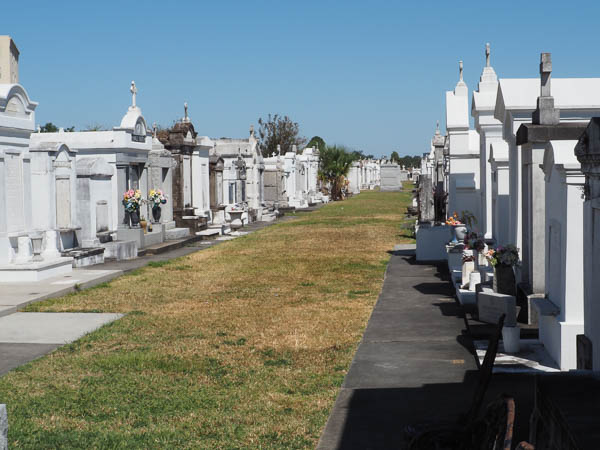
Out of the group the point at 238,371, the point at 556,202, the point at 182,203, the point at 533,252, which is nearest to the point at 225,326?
the point at 238,371

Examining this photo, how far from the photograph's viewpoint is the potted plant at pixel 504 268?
840cm

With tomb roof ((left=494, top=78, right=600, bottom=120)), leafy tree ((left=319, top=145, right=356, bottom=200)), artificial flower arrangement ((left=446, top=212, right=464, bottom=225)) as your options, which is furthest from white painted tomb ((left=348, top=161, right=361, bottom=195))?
tomb roof ((left=494, top=78, right=600, bottom=120))

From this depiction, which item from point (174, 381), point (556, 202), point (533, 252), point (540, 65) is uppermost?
point (540, 65)

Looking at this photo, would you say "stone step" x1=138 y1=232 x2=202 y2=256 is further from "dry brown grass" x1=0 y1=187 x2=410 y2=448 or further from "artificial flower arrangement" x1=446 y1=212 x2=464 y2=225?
"artificial flower arrangement" x1=446 y1=212 x2=464 y2=225

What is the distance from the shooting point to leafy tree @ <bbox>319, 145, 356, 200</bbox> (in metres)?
58.2

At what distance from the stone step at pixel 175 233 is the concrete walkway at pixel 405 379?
12.0 metres

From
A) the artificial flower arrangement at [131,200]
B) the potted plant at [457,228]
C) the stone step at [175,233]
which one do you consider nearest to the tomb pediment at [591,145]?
the potted plant at [457,228]

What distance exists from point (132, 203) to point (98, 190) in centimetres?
131

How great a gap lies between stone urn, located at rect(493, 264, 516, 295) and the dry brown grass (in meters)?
1.68

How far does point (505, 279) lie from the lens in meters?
8.66

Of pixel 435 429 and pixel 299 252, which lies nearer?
pixel 435 429

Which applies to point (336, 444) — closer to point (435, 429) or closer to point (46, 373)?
point (435, 429)

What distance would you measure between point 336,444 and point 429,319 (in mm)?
4788

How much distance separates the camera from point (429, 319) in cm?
1003
